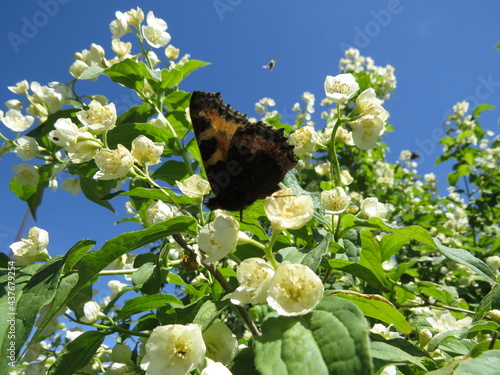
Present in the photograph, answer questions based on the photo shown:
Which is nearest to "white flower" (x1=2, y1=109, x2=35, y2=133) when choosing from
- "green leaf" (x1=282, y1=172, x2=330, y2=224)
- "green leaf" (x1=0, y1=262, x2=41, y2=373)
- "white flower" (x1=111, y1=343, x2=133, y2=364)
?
"green leaf" (x1=0, y1=262, x2=41, y2=373)

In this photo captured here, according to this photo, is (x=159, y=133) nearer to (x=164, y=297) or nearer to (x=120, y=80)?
(x=120, y=80)

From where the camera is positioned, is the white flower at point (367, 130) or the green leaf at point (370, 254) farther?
the green leaf at point (370, 254)

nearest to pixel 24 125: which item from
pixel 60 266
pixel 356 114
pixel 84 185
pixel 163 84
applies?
pixel 84 185

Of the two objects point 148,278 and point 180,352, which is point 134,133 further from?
point 180,352

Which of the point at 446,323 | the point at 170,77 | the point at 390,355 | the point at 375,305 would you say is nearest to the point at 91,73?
the point at 170,77

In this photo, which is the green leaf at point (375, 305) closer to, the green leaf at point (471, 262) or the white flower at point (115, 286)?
the green leaf at point (471, 262)

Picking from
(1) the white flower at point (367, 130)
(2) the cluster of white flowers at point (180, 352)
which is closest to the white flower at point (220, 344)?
(2) the cluster of white flowers at point (180, 352)
